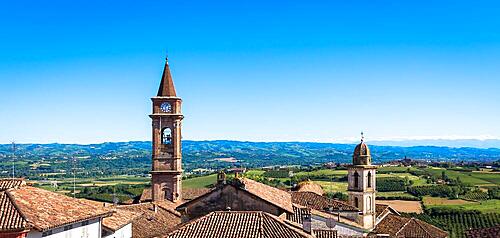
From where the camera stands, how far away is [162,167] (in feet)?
190

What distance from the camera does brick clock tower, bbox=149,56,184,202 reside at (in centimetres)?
5775

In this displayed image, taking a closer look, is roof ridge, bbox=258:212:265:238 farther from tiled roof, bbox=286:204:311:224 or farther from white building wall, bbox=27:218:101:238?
white building wall, bbox=27:218:101:238

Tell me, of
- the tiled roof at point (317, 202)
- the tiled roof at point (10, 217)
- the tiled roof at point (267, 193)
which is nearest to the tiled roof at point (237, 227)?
the tiled roof at point (267, 193)

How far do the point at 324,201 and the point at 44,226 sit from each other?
95.9 ft

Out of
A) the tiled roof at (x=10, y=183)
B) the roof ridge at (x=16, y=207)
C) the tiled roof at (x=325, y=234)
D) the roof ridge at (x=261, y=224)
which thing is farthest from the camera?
the tiled roof at (x=325, y=234)

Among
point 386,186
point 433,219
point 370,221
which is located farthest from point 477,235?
point 386,186

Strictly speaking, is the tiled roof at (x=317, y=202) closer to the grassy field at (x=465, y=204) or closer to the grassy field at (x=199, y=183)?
the grassy field at (x=465, y=204)

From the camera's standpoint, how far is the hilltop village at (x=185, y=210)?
89.2ft

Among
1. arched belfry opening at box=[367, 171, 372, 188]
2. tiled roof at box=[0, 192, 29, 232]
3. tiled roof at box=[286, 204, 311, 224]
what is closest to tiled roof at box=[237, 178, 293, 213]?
tiled roof at box=[286, 204, 311, 224]

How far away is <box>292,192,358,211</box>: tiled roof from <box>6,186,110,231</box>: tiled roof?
851 inches

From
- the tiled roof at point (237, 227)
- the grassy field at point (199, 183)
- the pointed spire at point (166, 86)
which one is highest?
the pointed spire at point (166, 86)

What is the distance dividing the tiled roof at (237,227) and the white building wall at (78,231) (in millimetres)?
4087

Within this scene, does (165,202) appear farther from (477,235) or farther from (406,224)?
(477,235)

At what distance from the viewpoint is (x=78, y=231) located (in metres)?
29.1
